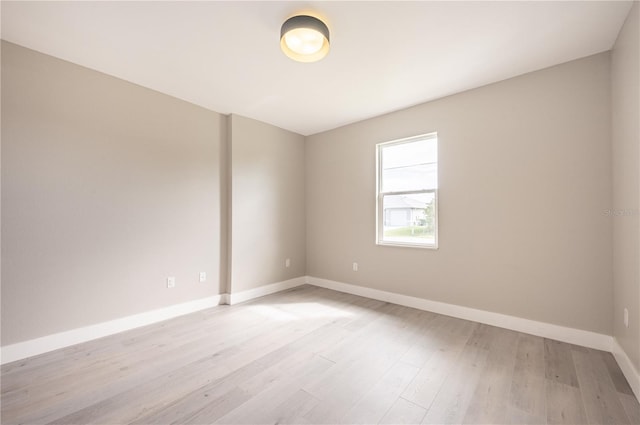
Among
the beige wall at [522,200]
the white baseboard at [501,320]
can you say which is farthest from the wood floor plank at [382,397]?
the beige wall at [522,200]

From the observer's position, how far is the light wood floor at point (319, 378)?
1.57 metres

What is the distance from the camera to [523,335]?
8.41ft

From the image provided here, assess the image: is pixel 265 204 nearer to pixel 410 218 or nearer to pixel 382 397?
pixel 410 218

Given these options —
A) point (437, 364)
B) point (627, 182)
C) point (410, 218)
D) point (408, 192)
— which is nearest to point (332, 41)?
point (408, 192)

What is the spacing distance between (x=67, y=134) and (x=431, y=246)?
4011 millimetres

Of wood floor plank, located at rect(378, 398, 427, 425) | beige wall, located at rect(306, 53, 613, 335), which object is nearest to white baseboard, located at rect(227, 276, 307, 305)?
beige wall, located at rect(306, 53, 613, 335)

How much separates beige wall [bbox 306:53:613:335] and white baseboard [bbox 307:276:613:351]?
7cm

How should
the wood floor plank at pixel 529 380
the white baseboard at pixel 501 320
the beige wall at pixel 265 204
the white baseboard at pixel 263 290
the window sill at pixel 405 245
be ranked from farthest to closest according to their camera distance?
the beige wall at pixel 265 204 → the white baseboard at pixel 263 290 → the window sill at pixel 405 245 → the white baseboard at pixel 501 320 → the wood floor plank at pixel 529 380

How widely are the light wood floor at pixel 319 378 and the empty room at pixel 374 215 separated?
0.02 m

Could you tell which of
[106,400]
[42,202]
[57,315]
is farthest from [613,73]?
[57,315]

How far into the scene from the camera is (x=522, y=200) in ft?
8.70

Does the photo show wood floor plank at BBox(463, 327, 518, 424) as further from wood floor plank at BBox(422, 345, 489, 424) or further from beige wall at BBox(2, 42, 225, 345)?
beige wall at BBox(2, 42, 225, 345)

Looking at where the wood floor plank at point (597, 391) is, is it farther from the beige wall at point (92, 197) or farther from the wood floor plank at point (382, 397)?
the beige wall at point (92, 197)

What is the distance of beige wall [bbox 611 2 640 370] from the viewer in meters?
1.74
